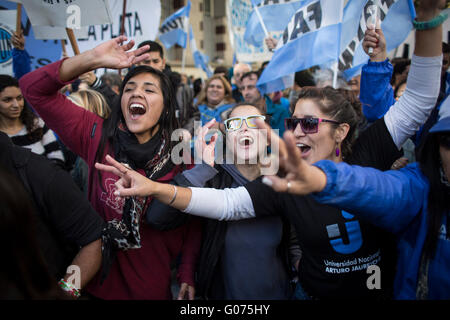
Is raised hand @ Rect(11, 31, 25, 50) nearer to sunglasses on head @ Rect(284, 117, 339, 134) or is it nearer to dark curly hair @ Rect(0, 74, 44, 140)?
dark curly hair @ Rect(0, 74, 44, 140)

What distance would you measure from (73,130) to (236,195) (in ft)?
3.85

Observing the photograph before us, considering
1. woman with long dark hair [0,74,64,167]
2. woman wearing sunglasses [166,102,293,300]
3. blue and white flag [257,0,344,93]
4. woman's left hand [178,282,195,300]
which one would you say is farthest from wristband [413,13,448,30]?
woman with long dark hair [0,74,64,167]

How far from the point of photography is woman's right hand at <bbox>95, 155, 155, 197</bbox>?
136cm

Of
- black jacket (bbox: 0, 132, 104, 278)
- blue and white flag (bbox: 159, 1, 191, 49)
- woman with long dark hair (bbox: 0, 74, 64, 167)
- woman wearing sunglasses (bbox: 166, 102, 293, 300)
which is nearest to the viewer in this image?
black jacket (bbox: 0, 132, 104, 278)

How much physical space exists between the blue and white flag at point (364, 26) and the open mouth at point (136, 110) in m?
1.86

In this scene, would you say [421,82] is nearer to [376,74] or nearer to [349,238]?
[376,74]

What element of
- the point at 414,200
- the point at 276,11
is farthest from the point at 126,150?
the point at 276,11

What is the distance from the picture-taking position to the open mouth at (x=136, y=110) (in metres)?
2.01

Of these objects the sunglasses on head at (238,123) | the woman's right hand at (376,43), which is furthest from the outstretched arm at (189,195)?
the woman's right hand at (376,43)

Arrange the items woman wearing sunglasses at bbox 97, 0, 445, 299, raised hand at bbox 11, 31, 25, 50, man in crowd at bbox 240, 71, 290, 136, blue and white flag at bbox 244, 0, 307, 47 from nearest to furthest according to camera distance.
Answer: woman wearing sunglasses at bbox 97, 0, 445, 299, raised hand at bbox 11, 31, 25, 50, blue and white flag at bbox 244, 0, 307, 47, man in crowd at bbox 240, 71, 290, 136

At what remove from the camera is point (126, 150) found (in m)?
1.91

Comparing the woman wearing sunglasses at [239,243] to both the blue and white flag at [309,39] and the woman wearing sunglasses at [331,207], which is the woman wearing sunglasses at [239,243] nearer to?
the woman wearing sunglasses at [331,207]

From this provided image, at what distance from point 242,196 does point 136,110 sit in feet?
3.15

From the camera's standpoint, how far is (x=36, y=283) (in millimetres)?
882
